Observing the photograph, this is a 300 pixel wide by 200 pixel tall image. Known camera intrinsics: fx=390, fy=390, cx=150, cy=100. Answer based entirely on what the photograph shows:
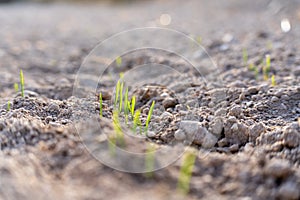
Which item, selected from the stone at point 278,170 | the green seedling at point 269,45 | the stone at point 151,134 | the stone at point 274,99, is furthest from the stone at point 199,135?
the green seedling at point 269,45

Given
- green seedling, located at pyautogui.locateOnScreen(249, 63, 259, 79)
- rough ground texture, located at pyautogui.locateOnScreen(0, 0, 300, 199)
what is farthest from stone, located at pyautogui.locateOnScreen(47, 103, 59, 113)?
green seedling, located at pyautogui.locateOnScreen(249, 63, 259, 79)

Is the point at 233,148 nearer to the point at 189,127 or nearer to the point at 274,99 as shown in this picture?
the point at 189,127

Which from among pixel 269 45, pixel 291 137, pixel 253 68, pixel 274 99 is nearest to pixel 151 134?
pixel 291 137

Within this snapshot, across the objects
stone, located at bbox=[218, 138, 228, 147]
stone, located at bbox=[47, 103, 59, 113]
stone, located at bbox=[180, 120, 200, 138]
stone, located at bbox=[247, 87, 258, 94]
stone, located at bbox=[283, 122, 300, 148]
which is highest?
stone, located at bbox=[247, 87, 258, 94]

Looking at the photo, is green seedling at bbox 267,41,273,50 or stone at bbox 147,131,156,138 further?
green seedling at bbox 267,41,273,50

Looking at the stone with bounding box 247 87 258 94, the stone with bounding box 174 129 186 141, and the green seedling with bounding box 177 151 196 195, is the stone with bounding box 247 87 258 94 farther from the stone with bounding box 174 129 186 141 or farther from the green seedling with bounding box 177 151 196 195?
the green seedling with bounding box 177 151 196 195


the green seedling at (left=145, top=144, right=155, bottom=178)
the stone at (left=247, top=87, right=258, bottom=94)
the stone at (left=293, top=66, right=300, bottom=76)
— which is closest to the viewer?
the green seedling at (left=145, top=144, right=155, bottom=178)

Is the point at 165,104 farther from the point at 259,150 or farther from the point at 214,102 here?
the point at 259,150

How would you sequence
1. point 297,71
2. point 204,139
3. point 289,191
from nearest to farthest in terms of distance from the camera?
1. point 289,191
2. point 204,139
3. point 297,71

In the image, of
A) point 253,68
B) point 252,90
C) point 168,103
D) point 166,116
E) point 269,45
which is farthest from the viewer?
point 269,45

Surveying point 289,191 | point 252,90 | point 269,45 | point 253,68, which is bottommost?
point 289,191
